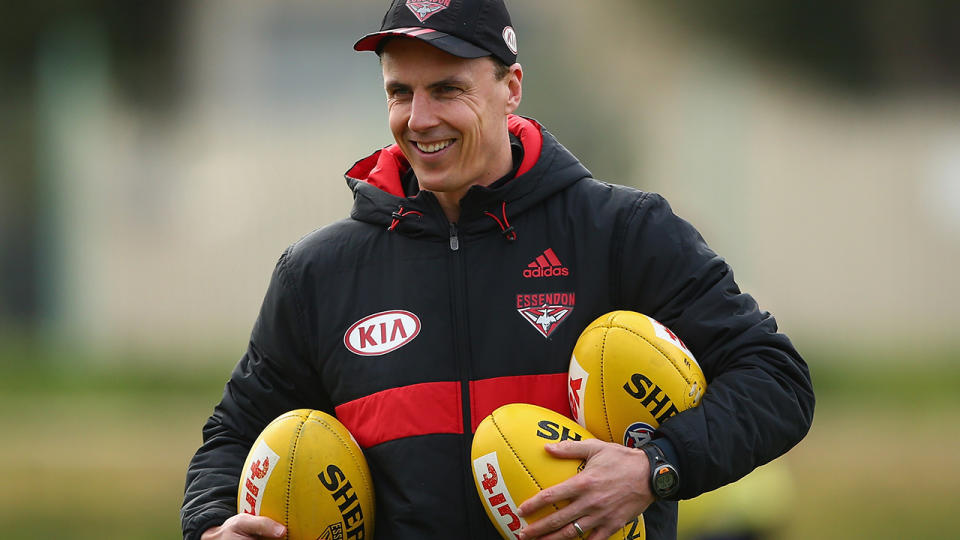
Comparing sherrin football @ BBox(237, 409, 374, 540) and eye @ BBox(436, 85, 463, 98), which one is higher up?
eye @ BBox(436, 85, 463, 98)

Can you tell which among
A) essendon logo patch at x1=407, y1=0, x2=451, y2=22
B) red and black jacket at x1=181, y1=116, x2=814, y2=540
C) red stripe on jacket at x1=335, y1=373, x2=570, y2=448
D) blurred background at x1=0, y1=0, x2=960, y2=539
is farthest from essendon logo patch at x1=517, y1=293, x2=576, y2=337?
blurred background at x1=0, y1=0, x2=960, y2=539

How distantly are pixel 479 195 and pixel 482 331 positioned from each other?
32 centimetres

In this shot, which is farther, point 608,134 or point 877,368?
point 608,134

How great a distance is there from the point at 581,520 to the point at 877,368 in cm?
1122

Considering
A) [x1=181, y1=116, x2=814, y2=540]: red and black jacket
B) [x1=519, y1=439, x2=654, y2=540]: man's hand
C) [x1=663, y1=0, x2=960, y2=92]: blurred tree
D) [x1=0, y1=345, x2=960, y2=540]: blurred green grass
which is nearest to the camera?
[x1=519, y1=439, x2=654, y2=540]: man's hand

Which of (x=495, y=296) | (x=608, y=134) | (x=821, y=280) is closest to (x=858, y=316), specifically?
(x=821, y=280)

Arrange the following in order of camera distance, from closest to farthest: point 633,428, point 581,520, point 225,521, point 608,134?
1. point 581,520
2. point 633,428
3. point 225,521
4. point 608,134

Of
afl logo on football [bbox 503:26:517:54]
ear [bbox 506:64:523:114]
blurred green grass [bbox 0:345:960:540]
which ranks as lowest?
blurred green grass [bbox 0:345:960:540]

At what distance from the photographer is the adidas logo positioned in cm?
267

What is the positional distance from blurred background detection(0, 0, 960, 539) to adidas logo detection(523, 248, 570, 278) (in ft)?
32.4

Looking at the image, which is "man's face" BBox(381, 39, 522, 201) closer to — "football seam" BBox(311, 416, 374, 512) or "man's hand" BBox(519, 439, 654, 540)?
"football seam" BBox(311, 416, 374, 512)

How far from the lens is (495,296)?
105 inches

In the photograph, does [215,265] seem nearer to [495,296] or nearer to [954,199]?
[954,199]

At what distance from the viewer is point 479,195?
2.71 metres
